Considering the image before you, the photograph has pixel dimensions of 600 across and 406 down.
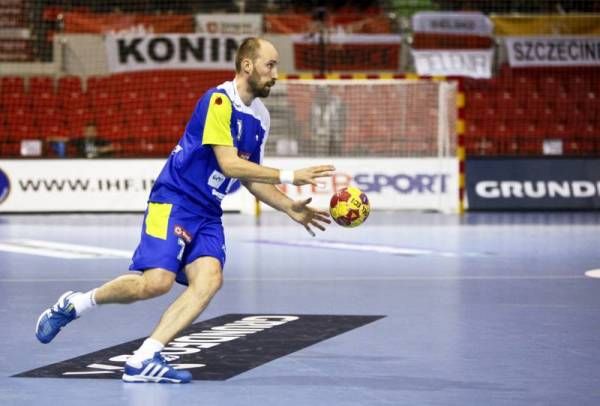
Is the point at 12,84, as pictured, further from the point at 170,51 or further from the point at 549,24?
the point at 549,24

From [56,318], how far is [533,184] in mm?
15765

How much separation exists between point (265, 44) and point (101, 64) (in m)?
21.0

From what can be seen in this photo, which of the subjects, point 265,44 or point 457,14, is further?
point 457,14

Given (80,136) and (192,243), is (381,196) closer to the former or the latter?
(80,136)

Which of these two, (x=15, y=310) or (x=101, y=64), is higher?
(x=101, y=64)

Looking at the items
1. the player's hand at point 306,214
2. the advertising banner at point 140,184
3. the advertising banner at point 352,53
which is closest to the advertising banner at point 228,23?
the advertising banner at point 352,53

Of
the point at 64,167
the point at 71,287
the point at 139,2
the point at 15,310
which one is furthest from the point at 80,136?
the point at 15,310

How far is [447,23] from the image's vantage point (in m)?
28.4

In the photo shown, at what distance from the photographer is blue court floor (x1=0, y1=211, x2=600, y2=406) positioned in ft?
22.8

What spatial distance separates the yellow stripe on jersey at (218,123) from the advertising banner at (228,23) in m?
20.7

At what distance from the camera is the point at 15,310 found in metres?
10.4

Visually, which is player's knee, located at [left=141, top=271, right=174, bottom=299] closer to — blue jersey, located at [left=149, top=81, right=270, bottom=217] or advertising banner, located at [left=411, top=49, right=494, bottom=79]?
blue jersey, located at [left=149, top=81, right=270, bottom=217]

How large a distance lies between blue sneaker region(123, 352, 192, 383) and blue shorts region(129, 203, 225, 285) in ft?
1.75

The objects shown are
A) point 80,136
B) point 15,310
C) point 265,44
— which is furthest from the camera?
point 80,136
